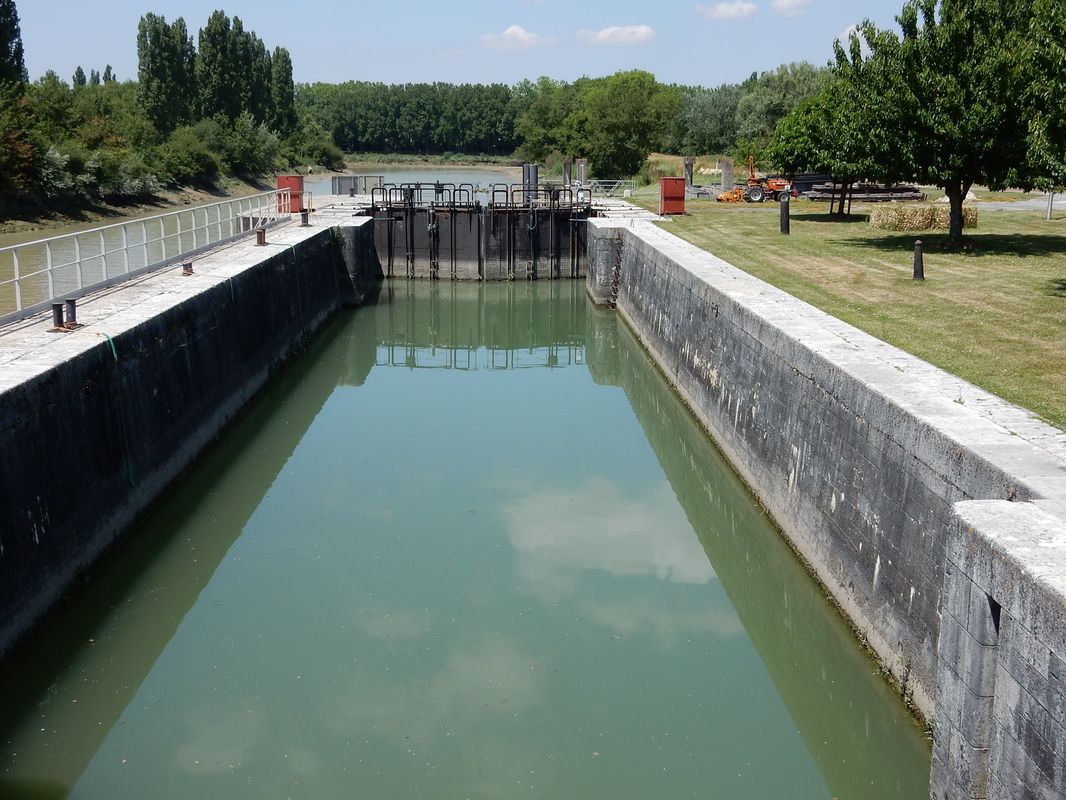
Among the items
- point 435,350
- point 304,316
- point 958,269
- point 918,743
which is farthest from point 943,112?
point 918,743

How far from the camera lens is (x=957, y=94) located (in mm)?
18297

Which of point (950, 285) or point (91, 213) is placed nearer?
point (950, 285)

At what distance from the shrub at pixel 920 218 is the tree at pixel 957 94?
145 inches

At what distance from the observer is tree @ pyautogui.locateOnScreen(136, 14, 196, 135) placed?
2650 inches

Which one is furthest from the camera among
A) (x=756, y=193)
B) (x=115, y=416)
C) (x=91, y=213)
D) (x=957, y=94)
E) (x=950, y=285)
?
(x=91, y=213)

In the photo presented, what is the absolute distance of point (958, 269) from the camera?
58.1ft

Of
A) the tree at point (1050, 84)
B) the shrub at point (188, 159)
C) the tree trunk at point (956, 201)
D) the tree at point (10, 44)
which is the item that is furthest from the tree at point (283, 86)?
the tree at point (1050, 84)

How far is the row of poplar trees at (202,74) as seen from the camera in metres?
67.7

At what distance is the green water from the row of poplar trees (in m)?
60.6

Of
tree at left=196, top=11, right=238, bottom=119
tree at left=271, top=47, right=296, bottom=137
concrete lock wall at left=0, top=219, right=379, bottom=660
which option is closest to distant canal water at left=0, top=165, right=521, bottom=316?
concrete lock wall at left=0, top=219, right=379, bottom=660

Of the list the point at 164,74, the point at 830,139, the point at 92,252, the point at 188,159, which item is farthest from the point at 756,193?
the point at 164,74

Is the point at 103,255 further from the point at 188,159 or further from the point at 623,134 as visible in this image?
the point at 623,134

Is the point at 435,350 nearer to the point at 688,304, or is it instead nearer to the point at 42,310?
the point at 688,304

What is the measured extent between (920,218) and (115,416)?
18.2 meters
